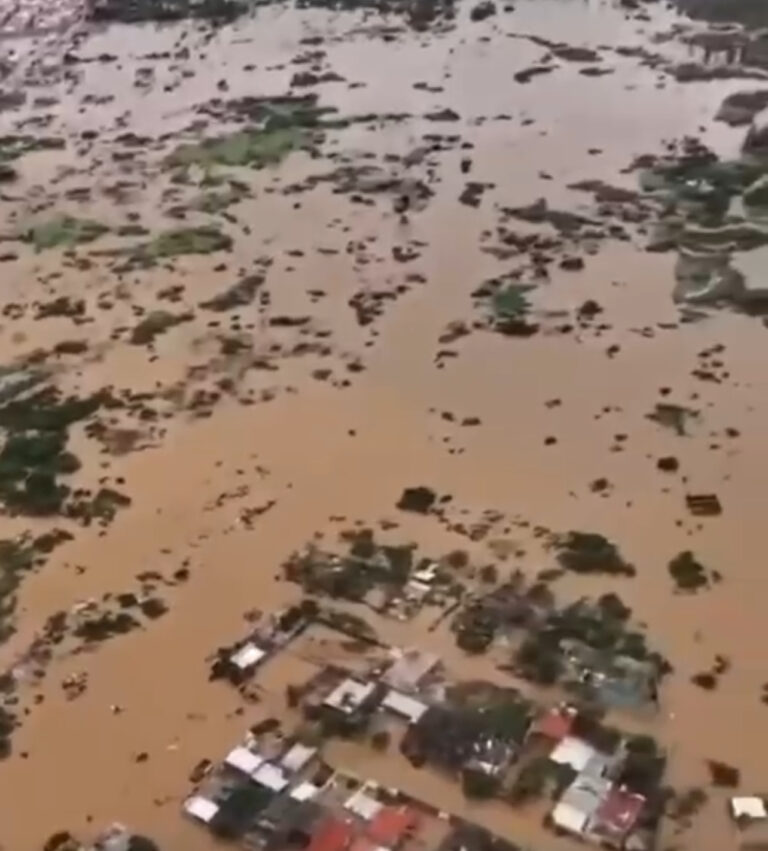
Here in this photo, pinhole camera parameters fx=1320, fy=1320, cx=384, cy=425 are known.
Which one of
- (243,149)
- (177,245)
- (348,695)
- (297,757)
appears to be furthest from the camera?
(243,149)

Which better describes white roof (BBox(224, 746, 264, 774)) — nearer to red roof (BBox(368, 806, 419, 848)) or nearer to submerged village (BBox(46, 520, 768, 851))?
submerged village (BBox(46, 520, 768, 851))

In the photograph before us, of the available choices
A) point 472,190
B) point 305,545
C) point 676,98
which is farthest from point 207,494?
point 676,98

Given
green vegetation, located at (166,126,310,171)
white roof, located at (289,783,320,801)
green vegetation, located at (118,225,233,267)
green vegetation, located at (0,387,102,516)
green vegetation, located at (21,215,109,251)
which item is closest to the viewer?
white roof, located at (289,783,320,801)

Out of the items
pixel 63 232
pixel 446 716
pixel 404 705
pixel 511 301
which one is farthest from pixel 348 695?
pixel 63 232

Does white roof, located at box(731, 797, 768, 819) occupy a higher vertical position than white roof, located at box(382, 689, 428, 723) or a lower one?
lower

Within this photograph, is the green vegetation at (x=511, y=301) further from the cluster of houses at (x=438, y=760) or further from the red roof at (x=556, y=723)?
the red roof at (x=556, y=723)

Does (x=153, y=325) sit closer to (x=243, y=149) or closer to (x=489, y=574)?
(x=243, y=149)

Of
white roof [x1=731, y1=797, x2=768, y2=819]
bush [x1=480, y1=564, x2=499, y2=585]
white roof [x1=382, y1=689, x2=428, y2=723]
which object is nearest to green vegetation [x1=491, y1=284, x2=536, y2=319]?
bush [x1=480, y1=564, x2=499, y2=585]
